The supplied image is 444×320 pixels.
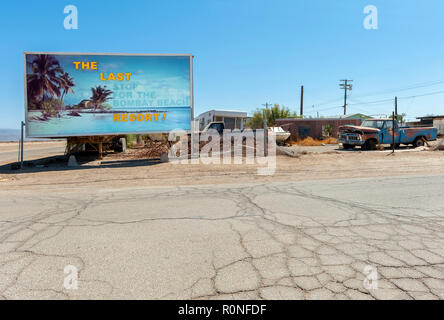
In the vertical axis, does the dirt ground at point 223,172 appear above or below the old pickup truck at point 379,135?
below

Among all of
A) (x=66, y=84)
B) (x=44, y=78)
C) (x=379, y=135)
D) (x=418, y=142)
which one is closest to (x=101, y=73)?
(x=66, y=84)

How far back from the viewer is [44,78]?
47.4 feet

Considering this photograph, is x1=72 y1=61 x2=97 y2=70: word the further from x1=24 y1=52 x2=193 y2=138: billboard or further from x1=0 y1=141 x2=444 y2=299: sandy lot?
x1=0 y1=141 x2=444 y2=299: sandy lot

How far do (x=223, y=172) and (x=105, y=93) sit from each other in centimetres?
823

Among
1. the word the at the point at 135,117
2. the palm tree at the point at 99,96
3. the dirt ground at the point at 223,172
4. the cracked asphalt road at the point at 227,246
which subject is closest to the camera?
the cracked asphalt road at the point at 227,246

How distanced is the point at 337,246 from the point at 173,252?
2165mm

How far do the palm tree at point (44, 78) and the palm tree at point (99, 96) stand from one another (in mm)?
1722

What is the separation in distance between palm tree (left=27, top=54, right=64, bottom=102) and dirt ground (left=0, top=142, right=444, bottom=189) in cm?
387

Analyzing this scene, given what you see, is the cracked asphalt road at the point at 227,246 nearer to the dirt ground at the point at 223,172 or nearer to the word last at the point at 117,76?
the dirt ground at the point at 223,172

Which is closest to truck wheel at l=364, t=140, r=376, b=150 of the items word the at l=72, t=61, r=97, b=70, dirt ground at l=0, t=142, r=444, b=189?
dirt ground at l=0, t=142, r=444, b=189

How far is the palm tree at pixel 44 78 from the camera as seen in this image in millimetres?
14281

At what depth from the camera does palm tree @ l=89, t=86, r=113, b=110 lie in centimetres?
1492

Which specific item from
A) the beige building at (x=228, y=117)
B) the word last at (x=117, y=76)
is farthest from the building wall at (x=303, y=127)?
the word last at (x=117, y=76)

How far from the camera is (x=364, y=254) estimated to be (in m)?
3.49
